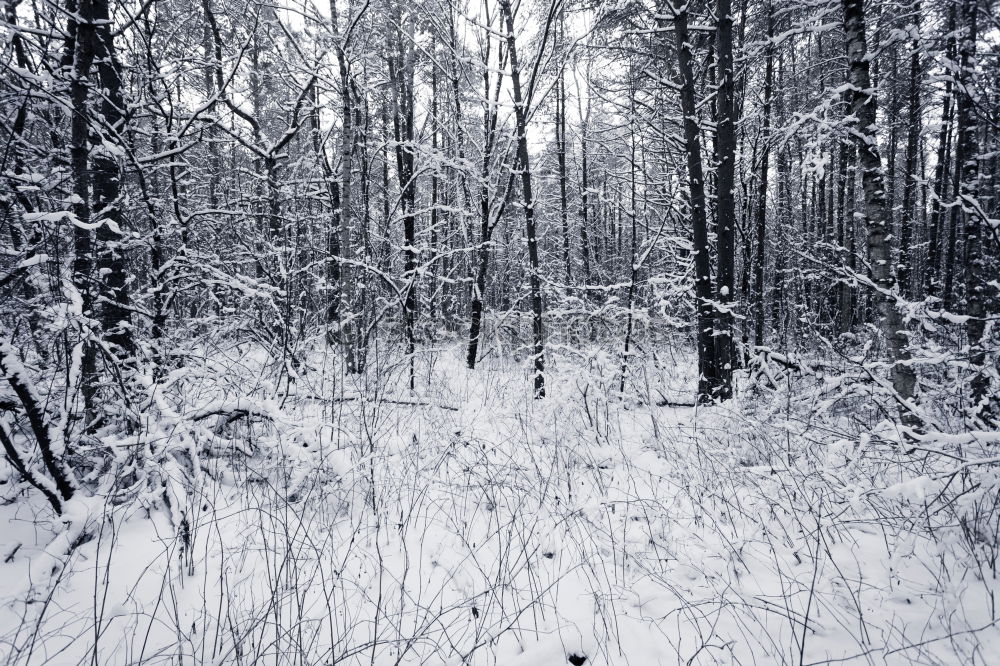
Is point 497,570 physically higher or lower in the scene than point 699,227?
lower

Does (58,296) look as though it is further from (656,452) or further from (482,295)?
(482,295)

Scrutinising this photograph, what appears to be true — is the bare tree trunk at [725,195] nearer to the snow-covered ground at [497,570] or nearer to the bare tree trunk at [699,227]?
the bare tree trunk at [699,227]

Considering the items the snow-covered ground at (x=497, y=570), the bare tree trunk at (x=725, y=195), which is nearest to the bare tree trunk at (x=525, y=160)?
the bare tree trunk at (x=725, y=195)

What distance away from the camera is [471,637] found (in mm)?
1977

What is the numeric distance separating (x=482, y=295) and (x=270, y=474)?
689 cm

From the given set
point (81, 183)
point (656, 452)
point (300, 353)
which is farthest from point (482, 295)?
point (81, 183)

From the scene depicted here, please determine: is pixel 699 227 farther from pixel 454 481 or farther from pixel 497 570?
pixel 497 570

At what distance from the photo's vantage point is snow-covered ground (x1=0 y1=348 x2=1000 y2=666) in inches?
72.2

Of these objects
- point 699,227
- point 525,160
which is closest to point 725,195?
point 699,227

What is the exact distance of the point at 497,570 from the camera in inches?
97.3

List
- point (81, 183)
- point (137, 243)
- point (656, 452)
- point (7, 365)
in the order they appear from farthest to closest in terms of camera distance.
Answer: point (656, 452) < point (137, 243) < point (81, 183) < point (7, 365)

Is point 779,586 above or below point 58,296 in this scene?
below

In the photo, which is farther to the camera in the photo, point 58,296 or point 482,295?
point 482,295

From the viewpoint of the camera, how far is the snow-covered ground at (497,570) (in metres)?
1.83
